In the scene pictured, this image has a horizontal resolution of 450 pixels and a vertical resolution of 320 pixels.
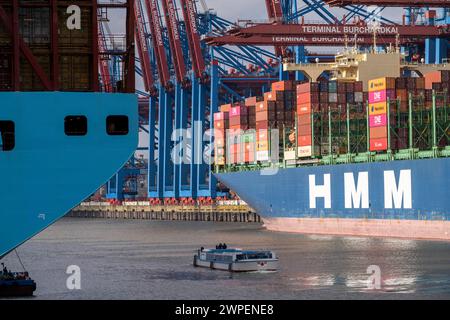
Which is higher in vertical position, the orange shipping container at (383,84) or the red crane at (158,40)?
the red crane at (158,40)

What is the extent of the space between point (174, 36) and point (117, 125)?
86.2 meters

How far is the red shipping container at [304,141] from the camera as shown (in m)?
82.6

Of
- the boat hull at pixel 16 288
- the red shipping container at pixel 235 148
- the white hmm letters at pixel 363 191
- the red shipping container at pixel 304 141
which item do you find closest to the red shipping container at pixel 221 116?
the red shipping container at pixel 235 148

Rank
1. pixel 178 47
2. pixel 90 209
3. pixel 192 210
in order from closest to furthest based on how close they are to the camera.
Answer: pixel 178 47 < pixel 192 210 < pixel 90 209

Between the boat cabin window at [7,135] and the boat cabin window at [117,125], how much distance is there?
2.58 m

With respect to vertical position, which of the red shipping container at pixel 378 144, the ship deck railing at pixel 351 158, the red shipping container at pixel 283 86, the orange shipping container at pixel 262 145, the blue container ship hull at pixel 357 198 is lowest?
the blue container ship hull at pixel 357 198

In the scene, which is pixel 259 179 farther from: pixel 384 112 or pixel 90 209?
pixel 90 209

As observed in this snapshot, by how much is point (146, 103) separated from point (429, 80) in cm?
8365

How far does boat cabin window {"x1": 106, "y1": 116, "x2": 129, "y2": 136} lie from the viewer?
1324 inches

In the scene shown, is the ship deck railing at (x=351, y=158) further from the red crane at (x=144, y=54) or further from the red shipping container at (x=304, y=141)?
the red crane at (x=144, y=54)

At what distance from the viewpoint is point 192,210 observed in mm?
129375

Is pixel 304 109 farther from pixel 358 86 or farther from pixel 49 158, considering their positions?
pixel 49 158

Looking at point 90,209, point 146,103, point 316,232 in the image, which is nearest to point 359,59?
point 316,232

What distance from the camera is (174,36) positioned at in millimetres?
119188
